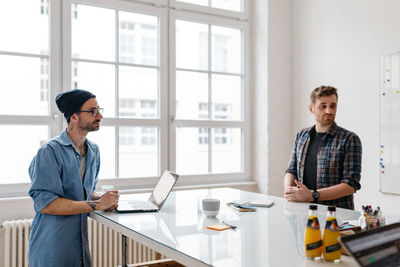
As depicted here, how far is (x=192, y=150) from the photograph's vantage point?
4.10 m

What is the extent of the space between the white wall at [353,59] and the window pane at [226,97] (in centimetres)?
67

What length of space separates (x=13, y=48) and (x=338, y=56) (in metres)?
3.00

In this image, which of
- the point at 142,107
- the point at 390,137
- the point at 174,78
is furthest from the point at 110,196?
the point at 390,137

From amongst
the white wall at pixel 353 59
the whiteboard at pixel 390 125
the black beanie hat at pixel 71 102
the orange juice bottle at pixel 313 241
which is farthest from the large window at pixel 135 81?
the orange juice bottle at pixel 313 241

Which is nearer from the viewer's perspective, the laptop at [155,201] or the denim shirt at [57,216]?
the denim shirt at [57,216]

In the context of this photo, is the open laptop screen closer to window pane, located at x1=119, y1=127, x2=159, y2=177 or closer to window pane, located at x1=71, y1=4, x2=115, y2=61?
window pane, located at x1=119, y1=127, x2=159, y2=177

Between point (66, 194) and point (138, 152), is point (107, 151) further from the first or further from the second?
point (66, 194)

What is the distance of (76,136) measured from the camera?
2260 mm

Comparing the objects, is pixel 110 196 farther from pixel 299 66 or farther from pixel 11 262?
pixel 299 66

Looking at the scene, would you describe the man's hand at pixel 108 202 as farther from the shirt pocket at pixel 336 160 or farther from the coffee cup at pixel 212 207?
the shirt pocket at pixel 336 160

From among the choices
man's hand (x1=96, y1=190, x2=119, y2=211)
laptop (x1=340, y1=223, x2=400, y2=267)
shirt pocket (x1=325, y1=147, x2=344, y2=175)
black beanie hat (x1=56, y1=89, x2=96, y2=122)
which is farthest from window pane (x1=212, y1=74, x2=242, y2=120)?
laptop (x1=340, y1=223, x2=400, y2=267)

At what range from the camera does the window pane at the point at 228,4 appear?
4262 mm

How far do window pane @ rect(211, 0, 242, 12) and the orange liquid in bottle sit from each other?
3472mm

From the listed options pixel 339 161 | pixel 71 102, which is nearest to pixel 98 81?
pixel 71 102
